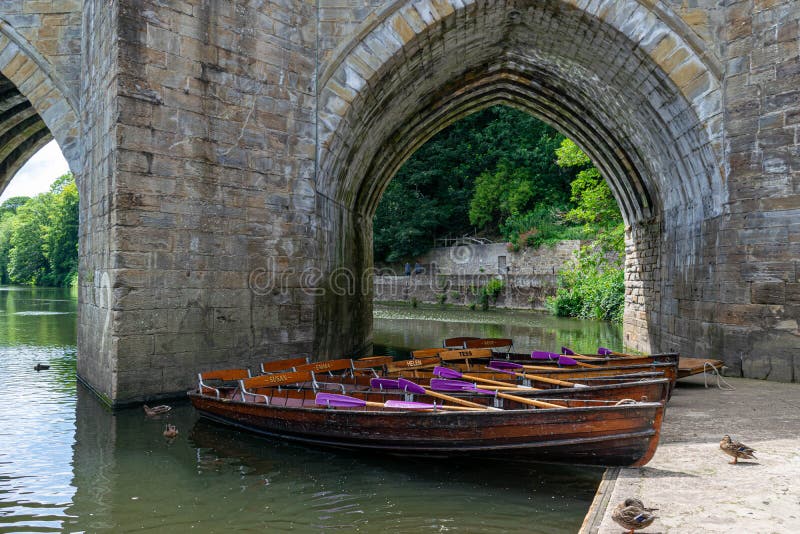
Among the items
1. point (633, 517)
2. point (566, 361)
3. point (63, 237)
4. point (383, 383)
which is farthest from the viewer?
point (63, 237)

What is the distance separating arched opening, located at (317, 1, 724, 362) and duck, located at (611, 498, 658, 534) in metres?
6.83

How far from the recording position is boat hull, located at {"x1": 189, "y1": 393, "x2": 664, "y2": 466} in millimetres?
4770

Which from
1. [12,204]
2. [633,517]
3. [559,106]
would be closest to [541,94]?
[559,106]

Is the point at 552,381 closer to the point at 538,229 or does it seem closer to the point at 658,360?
the point at 658,360

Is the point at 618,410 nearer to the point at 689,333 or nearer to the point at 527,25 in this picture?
the point at 689,333

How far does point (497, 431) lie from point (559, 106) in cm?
1079

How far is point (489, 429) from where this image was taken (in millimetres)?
5176

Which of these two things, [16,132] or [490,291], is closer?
[16,132]

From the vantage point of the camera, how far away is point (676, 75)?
8.93 m

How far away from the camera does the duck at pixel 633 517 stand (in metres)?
3.31

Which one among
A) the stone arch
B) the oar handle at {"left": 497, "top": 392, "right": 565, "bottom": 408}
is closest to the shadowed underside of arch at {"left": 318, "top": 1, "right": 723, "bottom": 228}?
the stone arch

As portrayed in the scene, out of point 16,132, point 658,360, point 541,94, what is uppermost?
point 541,94

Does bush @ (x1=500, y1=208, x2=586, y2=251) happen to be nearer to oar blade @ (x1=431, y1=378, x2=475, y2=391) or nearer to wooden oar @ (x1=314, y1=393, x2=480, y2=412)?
oar blade @ (x1=431, y1=378, x2=475, y2=391)

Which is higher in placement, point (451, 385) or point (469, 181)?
point (469, 181)
